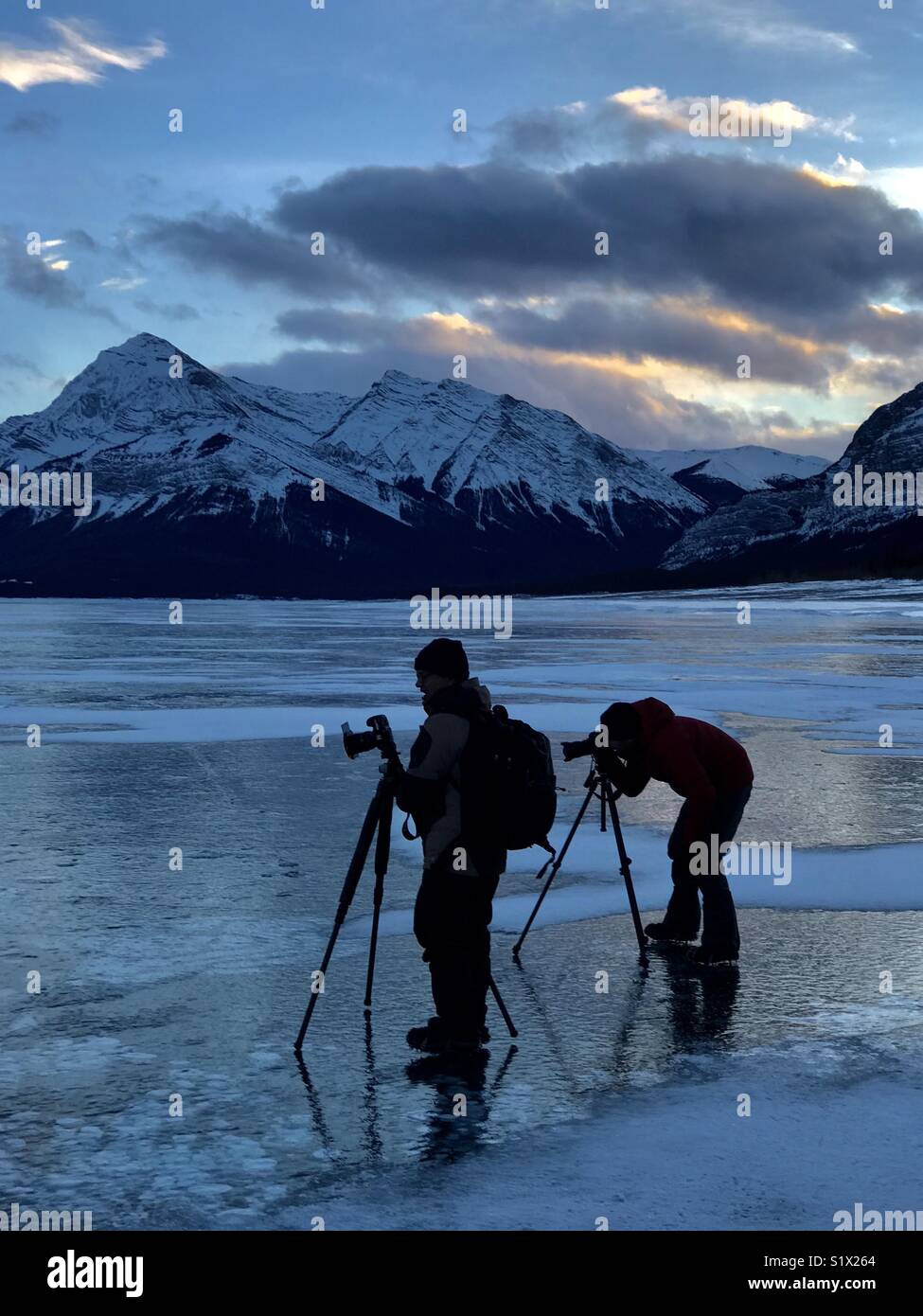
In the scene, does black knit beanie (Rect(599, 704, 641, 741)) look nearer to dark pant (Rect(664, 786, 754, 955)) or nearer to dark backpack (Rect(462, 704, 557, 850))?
dark pant (Rect(664, 786, 754, 955))

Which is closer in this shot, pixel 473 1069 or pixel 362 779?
pixel 473 1069

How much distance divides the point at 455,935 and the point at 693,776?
1998 millimetres

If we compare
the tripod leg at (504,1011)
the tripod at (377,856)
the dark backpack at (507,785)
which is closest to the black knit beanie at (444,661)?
the dark backpack at (507,785)

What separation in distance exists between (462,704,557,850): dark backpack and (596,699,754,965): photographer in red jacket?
148cm

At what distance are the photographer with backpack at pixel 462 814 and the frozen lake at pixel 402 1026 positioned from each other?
1.20 feet

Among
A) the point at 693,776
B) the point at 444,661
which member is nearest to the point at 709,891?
the point at 693,776

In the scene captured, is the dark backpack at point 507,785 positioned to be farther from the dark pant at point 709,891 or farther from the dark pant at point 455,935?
the dark pant at point 709,891

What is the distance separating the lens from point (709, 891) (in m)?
7.95

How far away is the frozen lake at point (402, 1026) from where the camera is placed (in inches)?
195

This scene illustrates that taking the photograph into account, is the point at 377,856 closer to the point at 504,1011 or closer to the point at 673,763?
the point at 504,1011
